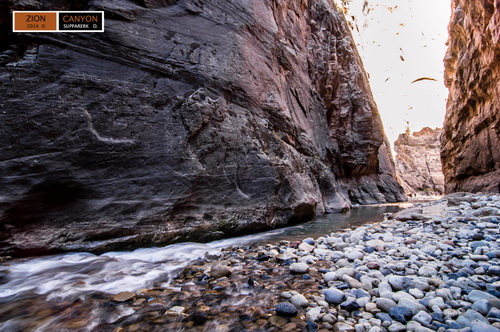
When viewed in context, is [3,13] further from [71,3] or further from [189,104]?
[189,104]

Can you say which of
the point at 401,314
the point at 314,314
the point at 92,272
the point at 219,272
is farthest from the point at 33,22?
the point at 401,314

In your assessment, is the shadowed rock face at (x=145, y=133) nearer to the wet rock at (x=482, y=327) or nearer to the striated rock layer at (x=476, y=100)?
the wet rock at (x=482, y=327)

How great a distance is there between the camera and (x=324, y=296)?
7.57ft

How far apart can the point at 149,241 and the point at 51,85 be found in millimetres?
2986

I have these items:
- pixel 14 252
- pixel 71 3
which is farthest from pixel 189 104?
pixel 14 252

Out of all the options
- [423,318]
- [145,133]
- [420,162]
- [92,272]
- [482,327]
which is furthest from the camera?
[420,162]

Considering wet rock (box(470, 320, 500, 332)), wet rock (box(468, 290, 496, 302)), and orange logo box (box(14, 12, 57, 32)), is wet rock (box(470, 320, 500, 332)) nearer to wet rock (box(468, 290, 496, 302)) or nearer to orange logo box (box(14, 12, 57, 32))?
wet rock (box(468, 290, 496, 302))

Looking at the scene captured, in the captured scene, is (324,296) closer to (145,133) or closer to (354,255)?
(354,255)

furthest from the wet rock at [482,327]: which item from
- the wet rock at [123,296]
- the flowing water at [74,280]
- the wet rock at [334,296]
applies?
the wet rock at [123,296]

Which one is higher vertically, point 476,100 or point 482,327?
point 476,100

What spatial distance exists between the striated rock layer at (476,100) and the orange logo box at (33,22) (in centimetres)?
1470

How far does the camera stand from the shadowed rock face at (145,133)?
3.65 meters

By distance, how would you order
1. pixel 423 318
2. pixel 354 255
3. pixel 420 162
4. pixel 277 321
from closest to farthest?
1. pixel 423 318
2. pixel 277 321
3. pixel 354 255
4. pixel 420 162

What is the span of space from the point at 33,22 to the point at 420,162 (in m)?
53.5
